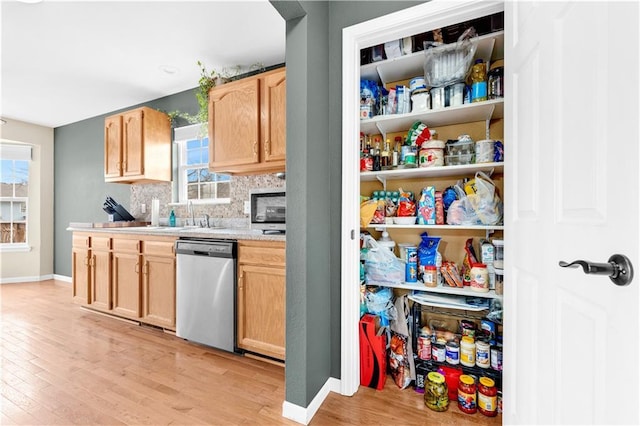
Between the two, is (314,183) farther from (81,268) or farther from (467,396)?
(81,268)

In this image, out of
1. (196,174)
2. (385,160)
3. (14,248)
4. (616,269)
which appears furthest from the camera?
(14,248)

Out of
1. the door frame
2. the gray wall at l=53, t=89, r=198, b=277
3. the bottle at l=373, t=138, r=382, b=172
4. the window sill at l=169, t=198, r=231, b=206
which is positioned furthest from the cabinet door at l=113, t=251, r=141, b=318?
the bottle at l=373, t=138, r=382, b=172

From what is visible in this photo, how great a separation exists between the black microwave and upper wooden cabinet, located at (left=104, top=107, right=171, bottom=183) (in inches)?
69.8

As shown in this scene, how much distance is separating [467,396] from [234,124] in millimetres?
2698

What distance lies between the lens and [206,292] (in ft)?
7.40

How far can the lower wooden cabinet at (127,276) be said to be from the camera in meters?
2.54

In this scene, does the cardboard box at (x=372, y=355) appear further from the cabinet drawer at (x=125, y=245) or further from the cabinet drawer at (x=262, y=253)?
the cabinet drawer at (x=125, y=245)

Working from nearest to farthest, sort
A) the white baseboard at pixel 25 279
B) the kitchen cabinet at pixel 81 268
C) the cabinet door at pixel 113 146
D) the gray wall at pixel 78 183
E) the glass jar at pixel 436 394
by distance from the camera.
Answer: the glass jar at pixel 436 394 < the kitchen cabinet at pixel 81 268 < the cabinet door at pixel 113 146 < the gray wall at pixel 78 183 < the white baseboard at pixel 25 279

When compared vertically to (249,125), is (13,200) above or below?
below

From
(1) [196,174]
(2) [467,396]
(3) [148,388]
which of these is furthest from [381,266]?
(1) [196,174]

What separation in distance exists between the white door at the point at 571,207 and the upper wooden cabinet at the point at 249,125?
67.3 inches

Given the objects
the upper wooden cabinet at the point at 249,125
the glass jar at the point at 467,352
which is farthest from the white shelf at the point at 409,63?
the glass jar at the point at 467,352

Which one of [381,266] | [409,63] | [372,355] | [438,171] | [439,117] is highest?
[409,63]

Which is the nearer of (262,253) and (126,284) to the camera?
(262,253)
